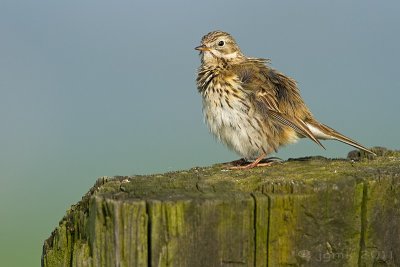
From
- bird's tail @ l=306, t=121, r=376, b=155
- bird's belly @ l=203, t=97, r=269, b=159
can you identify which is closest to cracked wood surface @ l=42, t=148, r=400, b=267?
bird's belly @ l=203, t=97, r=269, b=159

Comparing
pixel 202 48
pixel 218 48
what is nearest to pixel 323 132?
pixel 218 48

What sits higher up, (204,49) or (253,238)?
(204,49)

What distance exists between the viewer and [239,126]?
7.46 m

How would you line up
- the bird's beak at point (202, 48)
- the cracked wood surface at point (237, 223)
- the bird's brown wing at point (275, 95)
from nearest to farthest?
1. the cracked wood surface at point (237, 223)
2. the bird's brown wing at point (275, 95)
3. the bird's beak at point (202, 48)

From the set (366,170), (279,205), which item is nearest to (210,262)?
(279,205)

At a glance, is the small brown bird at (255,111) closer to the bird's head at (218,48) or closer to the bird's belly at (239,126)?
the bird's belly at (239,126)

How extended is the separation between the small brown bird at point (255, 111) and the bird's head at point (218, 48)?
24cm

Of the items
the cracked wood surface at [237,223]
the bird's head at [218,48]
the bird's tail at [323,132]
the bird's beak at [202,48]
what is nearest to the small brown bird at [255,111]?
the bird's tail at [323,132]

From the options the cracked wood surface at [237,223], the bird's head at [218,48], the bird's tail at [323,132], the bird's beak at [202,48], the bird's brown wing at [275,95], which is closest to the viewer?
the cracked wood surface at [237,223]

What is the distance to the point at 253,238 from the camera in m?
4.16

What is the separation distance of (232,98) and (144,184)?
112 inches

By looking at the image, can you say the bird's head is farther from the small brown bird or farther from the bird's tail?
the bird's tail

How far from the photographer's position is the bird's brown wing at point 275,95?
24.5ft

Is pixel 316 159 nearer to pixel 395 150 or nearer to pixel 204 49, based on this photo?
pixel 395 150
